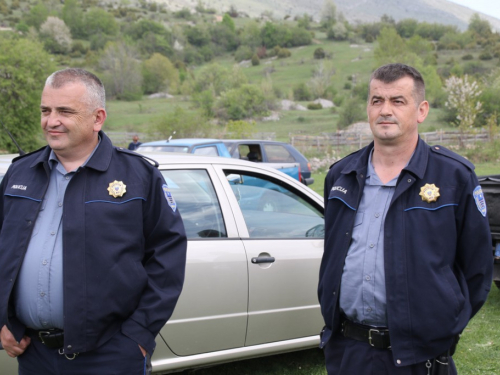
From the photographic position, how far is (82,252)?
2.33 m

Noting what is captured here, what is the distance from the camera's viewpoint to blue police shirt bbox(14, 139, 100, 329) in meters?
2.35

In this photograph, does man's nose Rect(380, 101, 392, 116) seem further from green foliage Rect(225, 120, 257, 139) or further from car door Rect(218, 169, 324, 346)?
green foliage Rect(225, 120, 257, 139)

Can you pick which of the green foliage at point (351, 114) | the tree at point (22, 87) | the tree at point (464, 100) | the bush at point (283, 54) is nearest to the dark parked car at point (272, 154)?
the tree at point (22, 87)

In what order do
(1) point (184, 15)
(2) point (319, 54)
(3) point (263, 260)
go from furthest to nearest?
(1) point (184, 15), (2) point (319, 54), (3) point (263, 260)

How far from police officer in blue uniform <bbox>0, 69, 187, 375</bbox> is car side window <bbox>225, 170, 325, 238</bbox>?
5.18 feet

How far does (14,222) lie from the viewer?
7.93 feet

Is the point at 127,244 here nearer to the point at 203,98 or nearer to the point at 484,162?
the point at 484,162

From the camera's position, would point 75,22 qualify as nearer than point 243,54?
No

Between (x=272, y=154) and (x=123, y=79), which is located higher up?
(x=272, y=154)

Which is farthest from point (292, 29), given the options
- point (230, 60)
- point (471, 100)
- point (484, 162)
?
point (484, 162)

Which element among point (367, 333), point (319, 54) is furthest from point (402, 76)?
point (319, 54)

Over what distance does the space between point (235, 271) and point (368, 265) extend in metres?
1.37

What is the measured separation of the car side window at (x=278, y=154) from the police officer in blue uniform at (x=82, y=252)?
12027mm

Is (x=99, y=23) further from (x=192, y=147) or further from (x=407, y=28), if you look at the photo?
(x=192, y=147)
